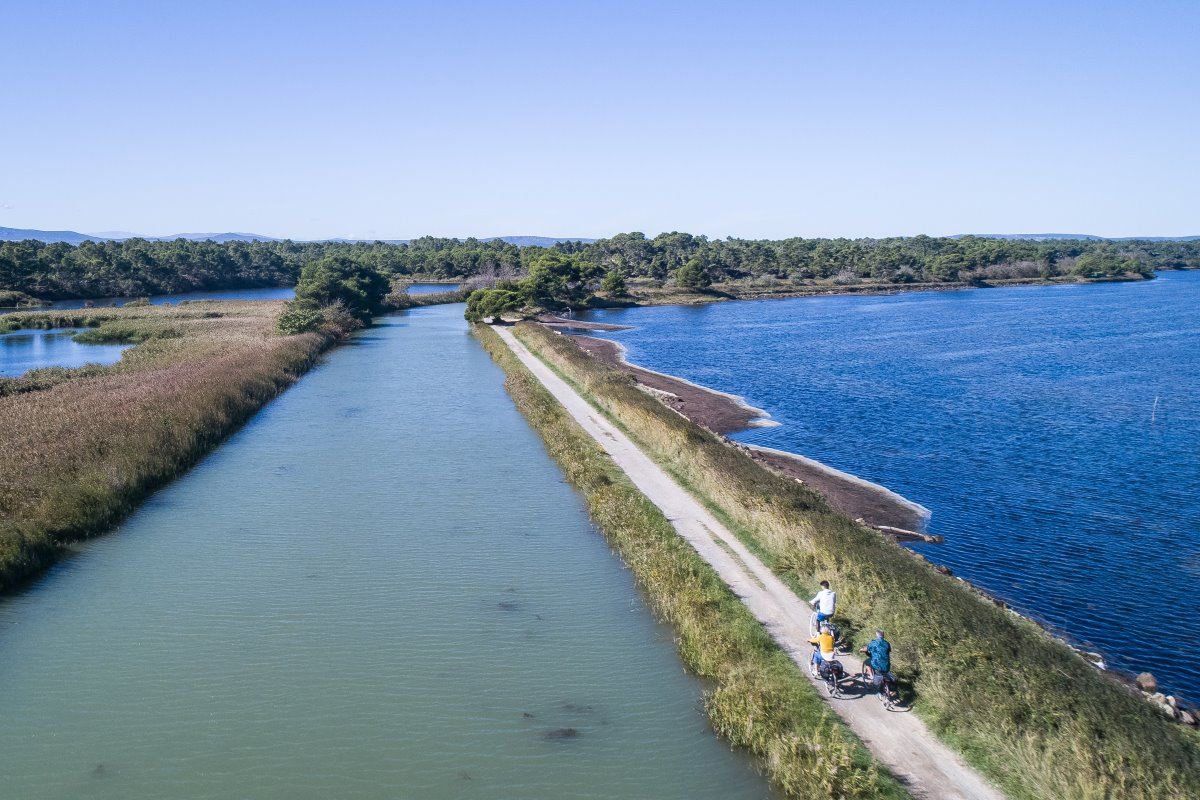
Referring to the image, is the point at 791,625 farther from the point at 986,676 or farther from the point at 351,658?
the point at 351,658

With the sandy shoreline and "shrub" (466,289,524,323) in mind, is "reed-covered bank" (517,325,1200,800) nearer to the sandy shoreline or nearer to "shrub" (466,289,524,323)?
the sandy shoreline

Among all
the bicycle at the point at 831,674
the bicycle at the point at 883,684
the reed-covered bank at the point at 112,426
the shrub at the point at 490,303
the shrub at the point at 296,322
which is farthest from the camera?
the shrub at the point at 490,303

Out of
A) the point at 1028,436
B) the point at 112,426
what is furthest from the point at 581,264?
the point at 112,426

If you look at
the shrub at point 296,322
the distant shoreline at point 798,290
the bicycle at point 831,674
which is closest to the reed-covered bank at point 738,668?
the bicycle at point 831,674

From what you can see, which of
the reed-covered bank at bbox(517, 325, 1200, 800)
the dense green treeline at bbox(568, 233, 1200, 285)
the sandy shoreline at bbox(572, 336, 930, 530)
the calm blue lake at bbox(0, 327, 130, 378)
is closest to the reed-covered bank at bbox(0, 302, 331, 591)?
the calm blue lake at bbox(0, 327, 130, 378)

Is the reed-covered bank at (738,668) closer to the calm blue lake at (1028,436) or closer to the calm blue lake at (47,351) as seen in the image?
the calm blue lake at (1028,436)

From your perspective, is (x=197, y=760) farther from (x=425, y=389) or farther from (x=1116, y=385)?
(x=1116, y=385)
